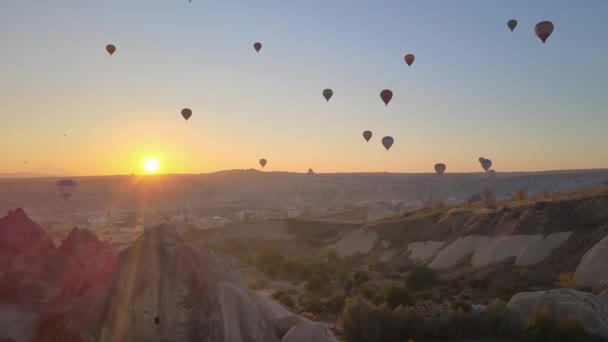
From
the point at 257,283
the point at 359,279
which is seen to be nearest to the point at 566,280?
the point at 359,279

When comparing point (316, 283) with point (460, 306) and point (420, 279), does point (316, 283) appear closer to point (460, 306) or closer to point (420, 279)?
point (420, 279)

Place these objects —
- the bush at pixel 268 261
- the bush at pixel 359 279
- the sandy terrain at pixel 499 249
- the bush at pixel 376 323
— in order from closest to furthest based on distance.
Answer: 1. the bush at pixel 376 323
2. the sandy terrain at pixel 499 249
3. the bush at pixel 359 279
4. the bush at pixel 268 261

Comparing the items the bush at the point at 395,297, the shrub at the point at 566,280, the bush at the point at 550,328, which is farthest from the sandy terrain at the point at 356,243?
the bush at the point at 550,328

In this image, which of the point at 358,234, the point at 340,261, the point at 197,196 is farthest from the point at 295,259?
the point at 197,196

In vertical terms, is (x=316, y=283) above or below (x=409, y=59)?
below

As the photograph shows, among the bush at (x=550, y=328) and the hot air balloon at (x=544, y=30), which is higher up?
the hot air balloon at (x=544, y=30)

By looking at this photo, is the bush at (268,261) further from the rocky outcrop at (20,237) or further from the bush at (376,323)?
the rocky outcrop at (20,237)

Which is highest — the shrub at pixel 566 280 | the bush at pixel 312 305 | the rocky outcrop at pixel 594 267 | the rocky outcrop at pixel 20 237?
the rocky outcrop at pixel 20 237

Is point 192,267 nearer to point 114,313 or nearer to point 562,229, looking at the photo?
point 114,313
